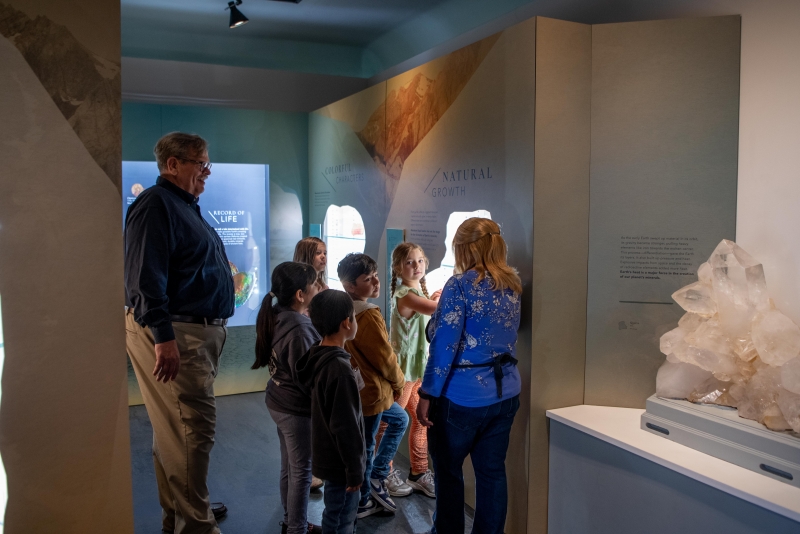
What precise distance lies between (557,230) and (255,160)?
3.21 m

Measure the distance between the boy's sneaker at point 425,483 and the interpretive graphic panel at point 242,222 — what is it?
7.72 feet

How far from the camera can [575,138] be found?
2734 millimetres

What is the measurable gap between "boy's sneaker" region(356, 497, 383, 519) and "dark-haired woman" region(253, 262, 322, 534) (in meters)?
0.53

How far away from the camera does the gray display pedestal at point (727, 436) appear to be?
6.77ft

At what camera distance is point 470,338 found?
2.42m

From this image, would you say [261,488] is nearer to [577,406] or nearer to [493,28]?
[577,406]

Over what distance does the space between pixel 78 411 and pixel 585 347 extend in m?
2.00

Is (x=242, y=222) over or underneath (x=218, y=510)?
over

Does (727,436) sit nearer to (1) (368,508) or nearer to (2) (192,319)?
(1) (368,508)

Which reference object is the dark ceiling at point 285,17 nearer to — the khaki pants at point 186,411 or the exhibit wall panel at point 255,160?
the exhibit wall panel at point 255,160

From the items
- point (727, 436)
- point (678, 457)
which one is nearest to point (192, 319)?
point (678, 457)

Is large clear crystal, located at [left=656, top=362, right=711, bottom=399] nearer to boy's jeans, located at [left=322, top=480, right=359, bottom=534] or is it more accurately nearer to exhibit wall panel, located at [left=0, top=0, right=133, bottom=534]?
boy's jeans, located at [left=322, top=480, right=359, bottom=534]

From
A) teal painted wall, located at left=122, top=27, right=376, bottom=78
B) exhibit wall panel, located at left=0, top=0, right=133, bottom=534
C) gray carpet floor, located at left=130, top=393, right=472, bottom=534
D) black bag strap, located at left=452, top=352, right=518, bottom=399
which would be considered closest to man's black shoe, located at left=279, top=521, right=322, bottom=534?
gray carpet floor, located at left=130, top=393, right=472, bottom=534

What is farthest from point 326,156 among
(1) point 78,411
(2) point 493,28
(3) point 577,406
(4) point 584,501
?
(1) point 78,411
